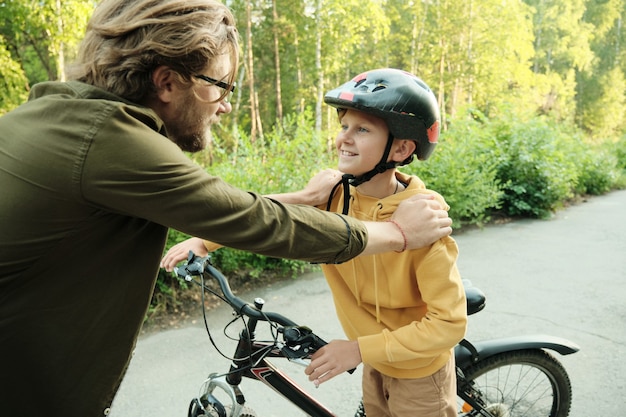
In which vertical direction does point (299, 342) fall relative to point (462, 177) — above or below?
above

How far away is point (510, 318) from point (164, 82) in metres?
4.47

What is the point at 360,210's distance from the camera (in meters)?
2.09

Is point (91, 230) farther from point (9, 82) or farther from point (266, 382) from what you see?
point (9, 82)

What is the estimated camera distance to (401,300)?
191cm

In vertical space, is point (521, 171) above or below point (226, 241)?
below

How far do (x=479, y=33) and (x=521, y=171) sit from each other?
21939 millimetres

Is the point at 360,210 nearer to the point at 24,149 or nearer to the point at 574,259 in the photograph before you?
the point at 24,149

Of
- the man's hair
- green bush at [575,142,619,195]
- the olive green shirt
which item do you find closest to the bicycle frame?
the olive green shirt

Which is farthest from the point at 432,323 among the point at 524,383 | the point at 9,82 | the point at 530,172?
the point at 9,82

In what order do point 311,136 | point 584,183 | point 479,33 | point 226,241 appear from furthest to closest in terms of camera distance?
point 479,33 → point 584,183 → point 311,136 → point 226,241

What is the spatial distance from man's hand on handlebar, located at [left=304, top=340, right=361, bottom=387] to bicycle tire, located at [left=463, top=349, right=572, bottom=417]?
952 millimetres

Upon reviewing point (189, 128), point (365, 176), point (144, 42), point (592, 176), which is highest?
point (144, 42)

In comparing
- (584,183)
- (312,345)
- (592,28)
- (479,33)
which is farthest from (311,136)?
(592,28)

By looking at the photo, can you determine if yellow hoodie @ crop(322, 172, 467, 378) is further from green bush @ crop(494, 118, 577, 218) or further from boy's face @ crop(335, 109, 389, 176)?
green bush @ crop(494, 118, 577, 218)
